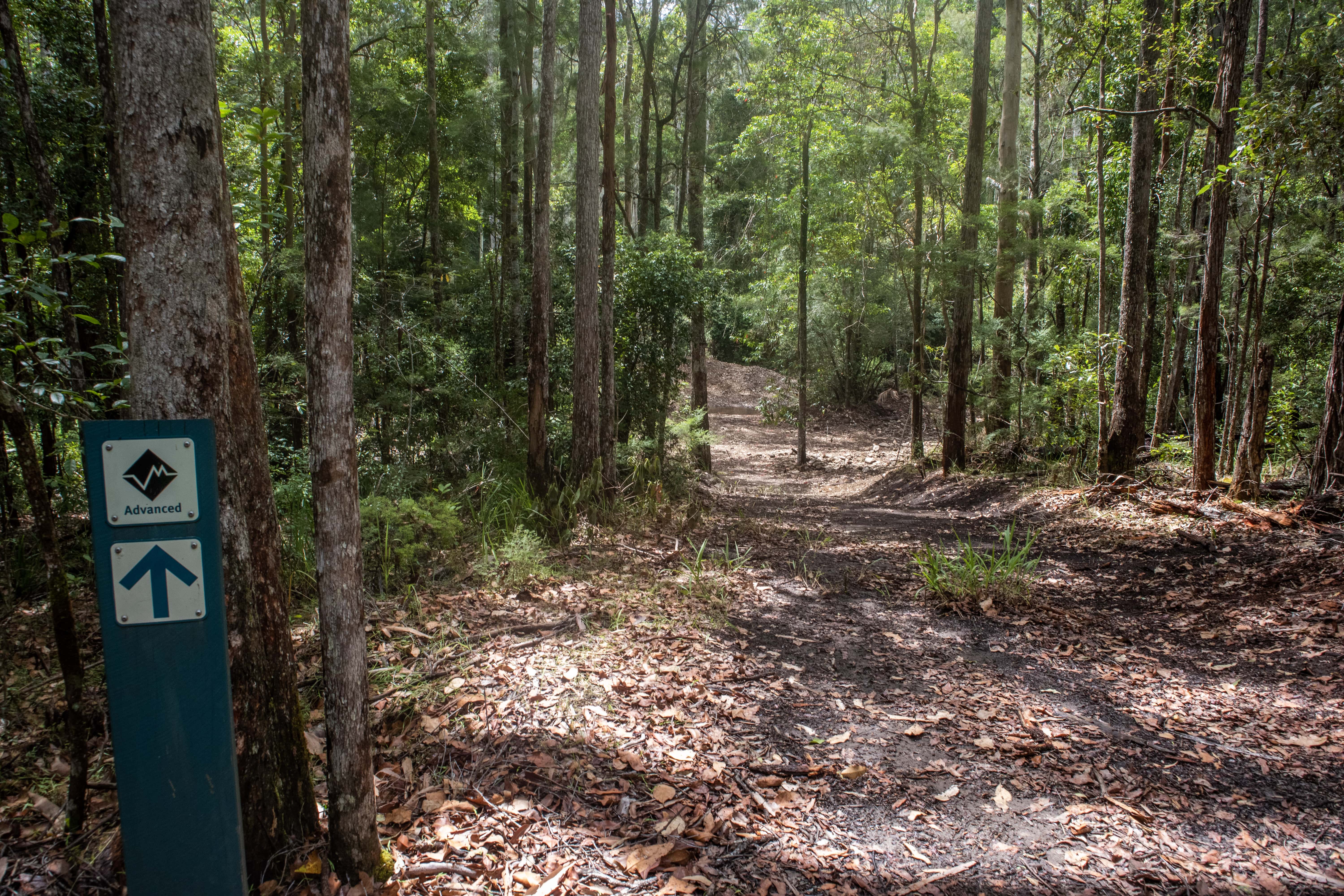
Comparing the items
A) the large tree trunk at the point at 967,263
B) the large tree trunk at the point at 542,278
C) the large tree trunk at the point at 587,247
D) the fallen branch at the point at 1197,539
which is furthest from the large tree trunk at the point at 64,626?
the large tree trunk at the point at 967,263

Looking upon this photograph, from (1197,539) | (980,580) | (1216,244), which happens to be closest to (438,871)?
(980,580)

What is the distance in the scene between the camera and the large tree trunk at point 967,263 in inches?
492

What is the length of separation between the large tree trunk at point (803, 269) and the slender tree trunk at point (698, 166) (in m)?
2.23

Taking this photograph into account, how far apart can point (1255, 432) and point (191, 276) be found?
9.68 meters

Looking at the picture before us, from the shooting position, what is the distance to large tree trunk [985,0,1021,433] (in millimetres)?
12930

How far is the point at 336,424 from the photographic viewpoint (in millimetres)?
2504

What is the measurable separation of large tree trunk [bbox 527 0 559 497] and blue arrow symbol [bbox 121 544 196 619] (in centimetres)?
653

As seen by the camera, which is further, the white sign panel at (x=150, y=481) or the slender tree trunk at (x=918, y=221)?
the slender tree trunk at (x=918, y=221)

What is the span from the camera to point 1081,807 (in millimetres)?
3197

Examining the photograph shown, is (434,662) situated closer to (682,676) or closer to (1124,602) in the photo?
(682,676)

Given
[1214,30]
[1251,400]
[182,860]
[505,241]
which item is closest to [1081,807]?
[182,860]

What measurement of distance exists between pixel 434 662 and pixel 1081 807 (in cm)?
356

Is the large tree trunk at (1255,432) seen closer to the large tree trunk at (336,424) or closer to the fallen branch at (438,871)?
the fallen branch at (438,871)

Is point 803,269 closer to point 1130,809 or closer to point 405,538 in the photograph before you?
point 405,538
